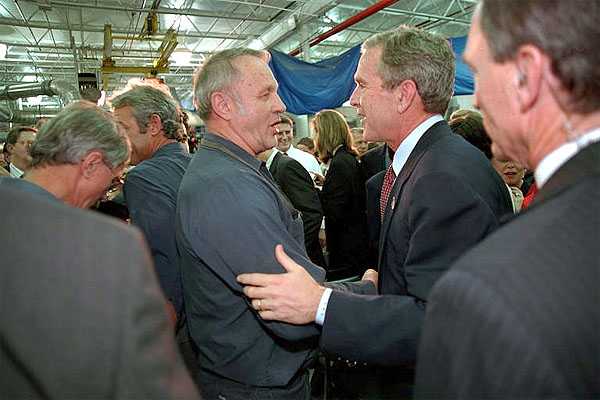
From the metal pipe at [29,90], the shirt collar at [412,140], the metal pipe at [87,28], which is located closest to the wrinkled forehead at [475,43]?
the shirt collar at [412,140]

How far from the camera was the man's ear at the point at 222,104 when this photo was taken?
5.38ft

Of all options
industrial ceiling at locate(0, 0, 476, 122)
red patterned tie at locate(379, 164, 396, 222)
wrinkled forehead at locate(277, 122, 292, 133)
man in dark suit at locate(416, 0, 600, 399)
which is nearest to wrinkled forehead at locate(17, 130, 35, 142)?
industrial ceiling at locate(0, 0, 476, 122)

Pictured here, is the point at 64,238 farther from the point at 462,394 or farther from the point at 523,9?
the point at 523,9

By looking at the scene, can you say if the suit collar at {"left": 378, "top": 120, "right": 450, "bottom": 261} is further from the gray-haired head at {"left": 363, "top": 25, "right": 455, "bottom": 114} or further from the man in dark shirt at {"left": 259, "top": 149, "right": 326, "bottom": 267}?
the man in dark shirt at {"left": 259, "top": 149, "right": 326, "bottom": 267}

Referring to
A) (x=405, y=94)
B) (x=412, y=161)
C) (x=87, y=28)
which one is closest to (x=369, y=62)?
(x=405, y=94)

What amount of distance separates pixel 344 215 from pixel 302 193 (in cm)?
46

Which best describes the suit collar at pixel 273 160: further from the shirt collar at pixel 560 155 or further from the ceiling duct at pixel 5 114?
the ceiling duct at pixel 5 114

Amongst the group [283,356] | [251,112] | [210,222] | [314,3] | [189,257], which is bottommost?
[283,356]

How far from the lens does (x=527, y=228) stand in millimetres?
612

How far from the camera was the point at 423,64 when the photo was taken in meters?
1.56

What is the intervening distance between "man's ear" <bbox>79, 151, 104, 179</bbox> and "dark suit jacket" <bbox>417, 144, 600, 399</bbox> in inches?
53.1

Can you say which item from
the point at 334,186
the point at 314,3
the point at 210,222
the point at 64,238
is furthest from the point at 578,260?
the point at 314,3

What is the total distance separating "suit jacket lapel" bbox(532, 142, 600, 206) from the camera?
26.0 inches

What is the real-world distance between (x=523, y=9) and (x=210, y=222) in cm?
94
